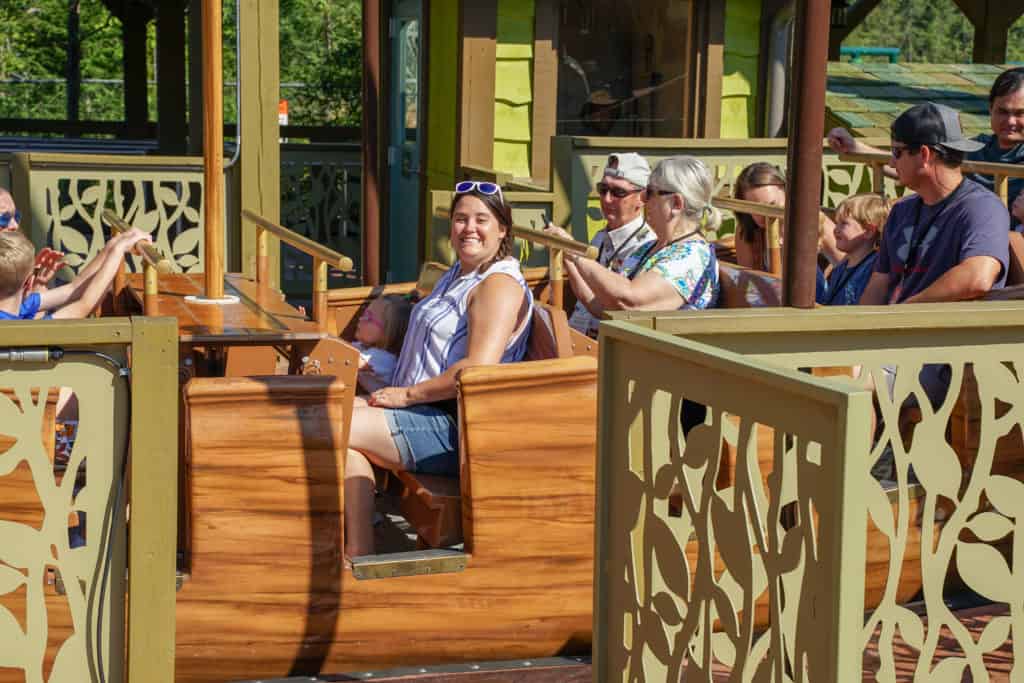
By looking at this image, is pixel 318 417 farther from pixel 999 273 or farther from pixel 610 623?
pixel 999 273

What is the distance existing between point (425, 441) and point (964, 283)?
1.56 m

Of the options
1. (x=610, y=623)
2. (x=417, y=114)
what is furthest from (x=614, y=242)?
(x=417, y=114)

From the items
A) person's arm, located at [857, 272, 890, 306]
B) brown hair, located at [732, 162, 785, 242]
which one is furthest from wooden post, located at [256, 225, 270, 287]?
person's arm, located at [857, 272, 890, 306]

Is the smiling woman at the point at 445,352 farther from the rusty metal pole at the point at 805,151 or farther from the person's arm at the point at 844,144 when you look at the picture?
the person's arm at the point at 844,144

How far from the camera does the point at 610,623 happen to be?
3.15 metres

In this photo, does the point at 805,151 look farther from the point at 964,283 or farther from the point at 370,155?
the point at 370,155

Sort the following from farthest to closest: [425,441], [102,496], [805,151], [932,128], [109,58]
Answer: [109,58]
[932,128]
[425,441]
[805,151]
[102,496]

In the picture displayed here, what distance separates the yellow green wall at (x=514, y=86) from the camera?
9672 mm

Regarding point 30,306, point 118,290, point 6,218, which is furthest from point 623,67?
point 30,306

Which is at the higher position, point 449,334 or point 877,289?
point 877,289

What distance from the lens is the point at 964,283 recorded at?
4176 millimetres

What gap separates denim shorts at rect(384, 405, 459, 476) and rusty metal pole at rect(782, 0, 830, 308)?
112 cm

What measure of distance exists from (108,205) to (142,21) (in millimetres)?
4092

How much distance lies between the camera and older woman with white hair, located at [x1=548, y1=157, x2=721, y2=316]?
14.8ft
